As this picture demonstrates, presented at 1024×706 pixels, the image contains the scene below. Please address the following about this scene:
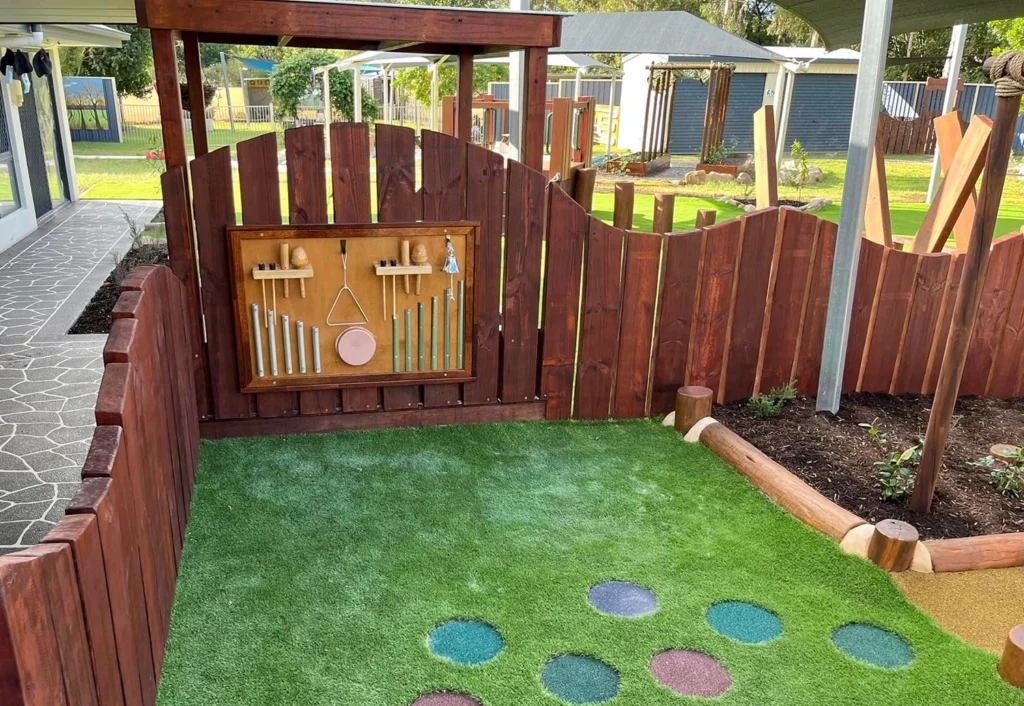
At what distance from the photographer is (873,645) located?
3.22m

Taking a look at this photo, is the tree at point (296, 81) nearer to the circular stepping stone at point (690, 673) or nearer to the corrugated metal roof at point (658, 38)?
the corrugated metal roof at point (658, 38)

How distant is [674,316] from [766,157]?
71.5 inches

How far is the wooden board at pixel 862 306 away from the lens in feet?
17.1

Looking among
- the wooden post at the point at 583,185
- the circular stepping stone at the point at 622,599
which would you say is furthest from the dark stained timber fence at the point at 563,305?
the wooden post at the point at 583,185

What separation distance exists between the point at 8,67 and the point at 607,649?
12100 millimetres

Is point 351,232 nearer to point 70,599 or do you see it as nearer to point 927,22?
point 70,599

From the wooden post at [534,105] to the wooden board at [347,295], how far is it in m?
0.77

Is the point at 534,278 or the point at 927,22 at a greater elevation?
the point at 927,22

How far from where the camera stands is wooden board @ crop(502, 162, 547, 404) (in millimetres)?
4902

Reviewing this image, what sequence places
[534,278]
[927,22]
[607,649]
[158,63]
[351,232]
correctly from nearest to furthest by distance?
[607,649], [158,63], [351,232], [534,278], [927,22]

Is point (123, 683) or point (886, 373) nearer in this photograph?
point (123, 683)

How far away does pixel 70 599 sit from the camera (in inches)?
68.4

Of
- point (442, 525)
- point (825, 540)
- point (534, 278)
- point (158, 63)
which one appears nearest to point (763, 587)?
point (825, 540)

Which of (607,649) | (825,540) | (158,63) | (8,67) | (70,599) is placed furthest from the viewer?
(8,67)
